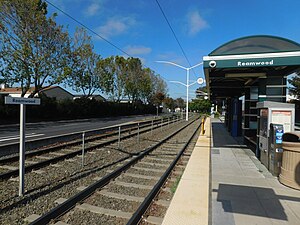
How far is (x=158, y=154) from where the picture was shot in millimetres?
9648

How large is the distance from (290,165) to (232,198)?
1.86 m

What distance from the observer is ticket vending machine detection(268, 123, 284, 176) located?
6.02 meters

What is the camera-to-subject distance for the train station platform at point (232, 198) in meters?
3.95

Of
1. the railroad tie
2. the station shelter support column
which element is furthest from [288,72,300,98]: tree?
the railroad tie

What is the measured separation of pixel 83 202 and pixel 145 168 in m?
3.00

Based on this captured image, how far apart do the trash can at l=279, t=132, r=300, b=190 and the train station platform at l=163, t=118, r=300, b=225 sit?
178 millimetres

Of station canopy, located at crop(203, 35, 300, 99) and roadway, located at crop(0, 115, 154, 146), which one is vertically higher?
station canopy, located at crop(203, 35, 300, 99)

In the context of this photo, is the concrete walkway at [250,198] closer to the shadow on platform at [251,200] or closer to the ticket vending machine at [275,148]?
the shadow on platform at [251,200]

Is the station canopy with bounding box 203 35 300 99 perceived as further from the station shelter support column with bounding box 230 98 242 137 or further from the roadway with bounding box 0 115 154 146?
the roadway with bounding box 0 115 154 146

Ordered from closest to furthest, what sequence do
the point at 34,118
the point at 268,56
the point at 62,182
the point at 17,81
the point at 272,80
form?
the point at 62,182, the point at 268,56, the point at 272,80, the point at 17,81, the point at 34,118

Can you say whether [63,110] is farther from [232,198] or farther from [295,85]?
[295,85]

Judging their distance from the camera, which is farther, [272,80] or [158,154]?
[158,154]

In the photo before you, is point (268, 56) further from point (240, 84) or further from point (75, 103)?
point (75, 103)

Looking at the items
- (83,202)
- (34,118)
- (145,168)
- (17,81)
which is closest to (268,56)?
(145,168)
